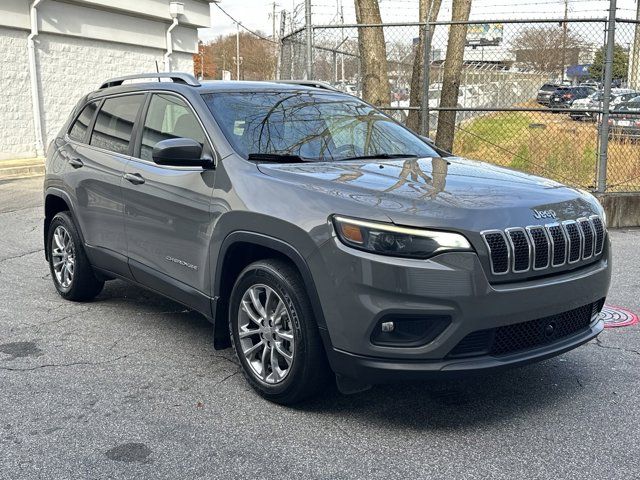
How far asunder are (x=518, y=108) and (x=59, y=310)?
257 inches

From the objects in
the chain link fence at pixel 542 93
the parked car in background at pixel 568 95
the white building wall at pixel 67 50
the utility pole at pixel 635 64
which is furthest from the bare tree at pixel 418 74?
the white building wall at pixel 67 50

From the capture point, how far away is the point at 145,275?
4.92 m

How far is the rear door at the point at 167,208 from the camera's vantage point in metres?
4.32

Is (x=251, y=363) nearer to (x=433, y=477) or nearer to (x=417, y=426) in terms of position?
(x=417, y=426)

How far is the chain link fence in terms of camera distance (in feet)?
31.0

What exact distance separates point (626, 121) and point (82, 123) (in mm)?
7084

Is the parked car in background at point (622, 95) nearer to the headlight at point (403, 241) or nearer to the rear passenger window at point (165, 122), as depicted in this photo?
the rear passenger window at point (165, 122)

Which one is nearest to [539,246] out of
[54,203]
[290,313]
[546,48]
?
[290,313]

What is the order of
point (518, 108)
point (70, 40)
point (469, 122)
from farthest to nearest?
point (70, 40), point (469, 122), point (518, 108)

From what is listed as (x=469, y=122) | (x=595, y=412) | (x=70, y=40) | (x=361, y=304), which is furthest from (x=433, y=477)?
(x=70, y=40)

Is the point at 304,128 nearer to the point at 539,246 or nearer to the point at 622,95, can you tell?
the point at 539,246

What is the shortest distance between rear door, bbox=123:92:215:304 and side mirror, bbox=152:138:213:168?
0.24 feet

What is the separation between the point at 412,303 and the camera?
3279 mm

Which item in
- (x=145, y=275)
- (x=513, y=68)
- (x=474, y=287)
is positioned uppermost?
(x=513, y=68)
